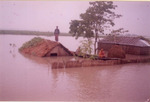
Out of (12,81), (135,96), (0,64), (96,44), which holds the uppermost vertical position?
(96,44)

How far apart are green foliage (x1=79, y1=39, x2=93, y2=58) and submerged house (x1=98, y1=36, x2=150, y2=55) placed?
0.23m

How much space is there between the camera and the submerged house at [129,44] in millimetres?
4895

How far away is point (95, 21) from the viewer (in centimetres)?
501

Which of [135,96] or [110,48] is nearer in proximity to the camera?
[135,96]

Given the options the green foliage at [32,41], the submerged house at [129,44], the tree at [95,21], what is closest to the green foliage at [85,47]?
the tree at [95,21]

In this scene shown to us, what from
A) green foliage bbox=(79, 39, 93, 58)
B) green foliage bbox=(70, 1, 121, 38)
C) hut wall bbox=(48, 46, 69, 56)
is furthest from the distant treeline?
hut wall bbox=(48, 46, 69, 56)

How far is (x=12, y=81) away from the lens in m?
3.89

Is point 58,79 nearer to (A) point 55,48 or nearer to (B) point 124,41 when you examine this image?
(A) point 55,48

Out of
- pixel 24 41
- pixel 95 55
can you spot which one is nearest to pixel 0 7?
pixel 24 41

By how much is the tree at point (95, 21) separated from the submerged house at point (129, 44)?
24 centimetres

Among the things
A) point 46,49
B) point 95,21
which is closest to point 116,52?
point 95,21

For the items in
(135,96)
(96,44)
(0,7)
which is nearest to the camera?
(135,96)

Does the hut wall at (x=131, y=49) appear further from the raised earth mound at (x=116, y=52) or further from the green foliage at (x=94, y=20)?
the green foliage at (x=94, y=20)

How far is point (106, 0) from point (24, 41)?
6.35 feet
